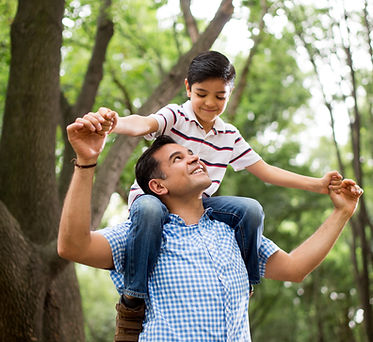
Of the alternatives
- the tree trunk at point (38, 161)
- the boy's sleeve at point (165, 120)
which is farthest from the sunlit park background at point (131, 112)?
the boy's sleeve at point (165, 120)

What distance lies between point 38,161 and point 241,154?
2.96 meters

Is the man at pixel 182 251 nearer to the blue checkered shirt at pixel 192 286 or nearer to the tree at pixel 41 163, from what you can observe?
the blue checkered shirt at pixel 192 286

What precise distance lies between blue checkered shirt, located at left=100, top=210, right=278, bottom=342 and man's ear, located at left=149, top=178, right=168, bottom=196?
0.55 feet

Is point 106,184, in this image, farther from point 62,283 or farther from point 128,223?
point 128,223

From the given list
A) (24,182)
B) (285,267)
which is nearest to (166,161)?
(285,267)

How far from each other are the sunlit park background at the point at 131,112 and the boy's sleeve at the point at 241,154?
2.53 metres

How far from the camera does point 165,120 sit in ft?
9.16

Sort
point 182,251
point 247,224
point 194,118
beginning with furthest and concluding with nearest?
1. point 194,118
2. point 247,224
3. point 182,251

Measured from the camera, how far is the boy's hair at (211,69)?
9.05 ft

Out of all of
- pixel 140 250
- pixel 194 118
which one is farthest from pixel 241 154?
pixel 140 250

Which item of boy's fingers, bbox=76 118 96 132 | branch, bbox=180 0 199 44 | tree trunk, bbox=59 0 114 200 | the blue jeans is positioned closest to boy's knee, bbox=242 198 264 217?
the blue jeans

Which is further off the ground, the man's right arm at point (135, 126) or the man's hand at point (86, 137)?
the man's right arm at point (135, 126)

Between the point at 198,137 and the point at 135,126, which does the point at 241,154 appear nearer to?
the point at 198,137

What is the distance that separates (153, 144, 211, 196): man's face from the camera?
251 cm
